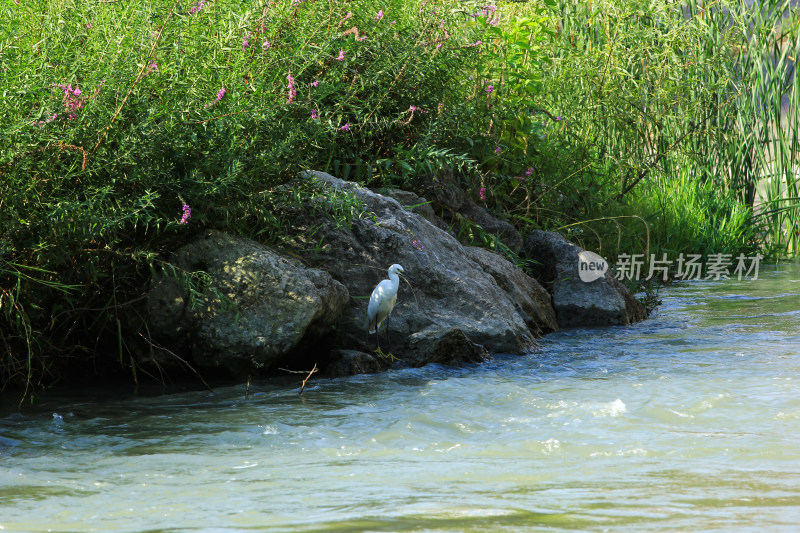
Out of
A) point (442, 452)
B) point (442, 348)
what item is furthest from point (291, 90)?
point (442, 452)

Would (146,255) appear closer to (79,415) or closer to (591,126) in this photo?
(79,415)

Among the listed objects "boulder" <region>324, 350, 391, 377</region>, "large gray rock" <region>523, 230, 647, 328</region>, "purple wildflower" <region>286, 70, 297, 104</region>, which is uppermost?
"purple wildflower" <region>286, 70, 297, 104</region>

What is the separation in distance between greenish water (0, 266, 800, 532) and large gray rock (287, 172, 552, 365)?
0.21 metres

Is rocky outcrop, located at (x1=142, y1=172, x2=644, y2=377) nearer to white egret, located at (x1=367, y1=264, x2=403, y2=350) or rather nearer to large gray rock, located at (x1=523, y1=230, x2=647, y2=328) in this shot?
large gray rock, located at (x1=523, y1=230, x2=647, y2=328)

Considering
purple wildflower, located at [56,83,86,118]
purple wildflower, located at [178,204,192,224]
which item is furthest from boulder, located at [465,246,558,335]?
purple wildflower, located at [56,83,86,118]

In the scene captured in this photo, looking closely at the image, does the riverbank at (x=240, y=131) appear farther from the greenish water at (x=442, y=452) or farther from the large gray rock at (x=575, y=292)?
the greenish water at (x=442, y=452)

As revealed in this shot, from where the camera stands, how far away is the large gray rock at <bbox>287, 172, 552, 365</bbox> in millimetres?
4945

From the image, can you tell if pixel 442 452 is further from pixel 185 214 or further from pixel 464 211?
pixel 464 211

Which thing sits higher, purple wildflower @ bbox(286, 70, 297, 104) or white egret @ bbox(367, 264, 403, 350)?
purple wildflower @ bbox(286, 70, 297, 104)

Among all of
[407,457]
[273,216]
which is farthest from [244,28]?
[407,457]

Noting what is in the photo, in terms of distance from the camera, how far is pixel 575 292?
250 inches

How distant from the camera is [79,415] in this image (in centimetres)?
392

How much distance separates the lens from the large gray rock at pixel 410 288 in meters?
4.95

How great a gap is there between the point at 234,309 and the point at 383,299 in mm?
730
